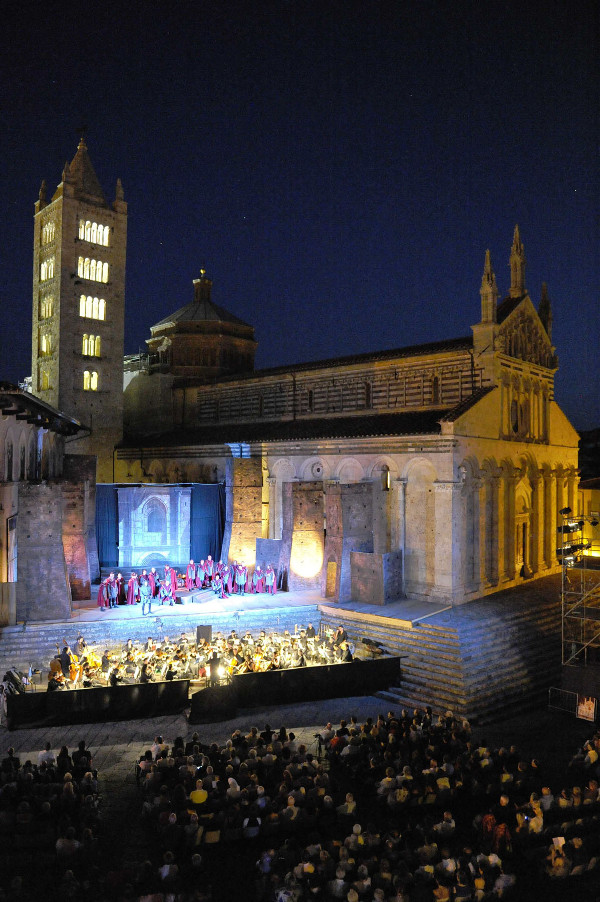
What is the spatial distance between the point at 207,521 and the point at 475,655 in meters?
16.4

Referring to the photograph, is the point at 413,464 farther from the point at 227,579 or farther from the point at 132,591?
the point at 132,591

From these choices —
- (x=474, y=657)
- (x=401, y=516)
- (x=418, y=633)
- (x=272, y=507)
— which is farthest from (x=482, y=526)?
(x=272, y=507)

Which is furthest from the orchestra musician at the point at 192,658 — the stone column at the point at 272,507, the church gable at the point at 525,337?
the church gable at the point at 525,337

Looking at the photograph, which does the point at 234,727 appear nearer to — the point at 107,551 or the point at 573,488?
the point at 107,551

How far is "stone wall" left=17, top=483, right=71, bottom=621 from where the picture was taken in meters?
23.1

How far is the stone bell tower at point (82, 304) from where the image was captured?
1577 inches

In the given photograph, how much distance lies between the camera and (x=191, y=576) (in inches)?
1173

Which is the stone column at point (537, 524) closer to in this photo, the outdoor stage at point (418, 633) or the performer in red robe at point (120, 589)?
the outdoor stage at point (418, 633)

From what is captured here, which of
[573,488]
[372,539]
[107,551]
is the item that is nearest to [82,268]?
[107,551]

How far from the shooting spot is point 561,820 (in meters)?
12.9

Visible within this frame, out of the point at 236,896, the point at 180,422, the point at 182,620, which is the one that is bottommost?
the point at 236,896

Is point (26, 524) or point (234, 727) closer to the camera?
point (234, 727)

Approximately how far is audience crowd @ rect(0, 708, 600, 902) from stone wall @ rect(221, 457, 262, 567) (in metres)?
16.7

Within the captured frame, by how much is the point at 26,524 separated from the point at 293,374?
17.4 meters
